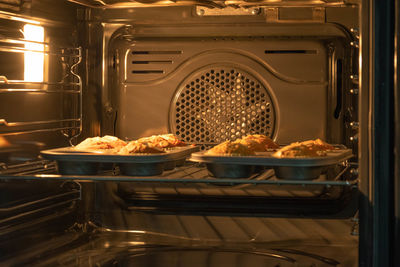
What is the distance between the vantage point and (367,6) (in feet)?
4.85

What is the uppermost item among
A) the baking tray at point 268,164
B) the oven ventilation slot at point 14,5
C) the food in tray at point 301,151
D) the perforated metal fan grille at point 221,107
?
the oven ventilation slot at point 14,5

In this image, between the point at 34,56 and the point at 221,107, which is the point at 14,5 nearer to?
the point at 34,56

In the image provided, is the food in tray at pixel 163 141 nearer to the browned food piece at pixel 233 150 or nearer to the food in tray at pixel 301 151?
the browned food piece at pixel 233 150

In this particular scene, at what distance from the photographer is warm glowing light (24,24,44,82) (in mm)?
1844

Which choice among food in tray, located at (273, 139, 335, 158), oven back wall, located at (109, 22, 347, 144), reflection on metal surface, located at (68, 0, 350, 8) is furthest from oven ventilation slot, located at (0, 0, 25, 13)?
food in tray, located at (273, 139, 335, 158)

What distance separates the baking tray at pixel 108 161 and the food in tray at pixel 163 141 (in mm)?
111

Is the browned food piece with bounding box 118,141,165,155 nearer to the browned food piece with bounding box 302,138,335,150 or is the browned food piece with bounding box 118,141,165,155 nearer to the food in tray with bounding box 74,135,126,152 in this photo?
the food in tray with bounding box 74,135,126,152

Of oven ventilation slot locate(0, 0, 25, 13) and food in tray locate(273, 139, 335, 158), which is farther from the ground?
oven ventilation slot locate(0, 0, 25, 13)

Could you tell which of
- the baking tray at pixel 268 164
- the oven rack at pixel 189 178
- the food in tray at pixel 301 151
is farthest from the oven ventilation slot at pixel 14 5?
the food in tray at pixel 301 151

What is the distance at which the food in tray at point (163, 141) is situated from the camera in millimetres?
1844

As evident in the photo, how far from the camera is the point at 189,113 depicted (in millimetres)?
2043

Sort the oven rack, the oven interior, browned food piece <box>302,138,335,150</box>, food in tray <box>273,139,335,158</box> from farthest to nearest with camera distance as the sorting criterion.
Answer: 1. the oven interior
2. browned food piece <box>302,138,335,150</box>
3. food in tray <box>273,139,335,158</box>
4. the oven rack

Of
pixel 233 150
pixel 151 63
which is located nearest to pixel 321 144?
pixel 233 150

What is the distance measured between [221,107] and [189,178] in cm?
52
